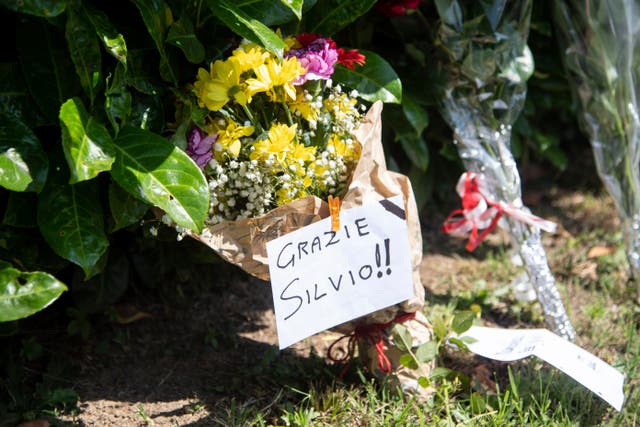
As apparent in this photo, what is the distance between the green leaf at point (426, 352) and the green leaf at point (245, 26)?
2.47 feet

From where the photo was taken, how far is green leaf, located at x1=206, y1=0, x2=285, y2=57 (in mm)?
1323

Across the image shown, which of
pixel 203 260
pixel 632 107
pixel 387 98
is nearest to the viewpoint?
pixel 387 98

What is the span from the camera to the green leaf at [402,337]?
1606 millimetres

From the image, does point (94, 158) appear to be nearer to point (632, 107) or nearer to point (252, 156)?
point (252, 156)

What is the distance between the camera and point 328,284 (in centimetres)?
147

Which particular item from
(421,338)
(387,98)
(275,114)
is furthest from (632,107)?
(275,114)

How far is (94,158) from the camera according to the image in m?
1.23

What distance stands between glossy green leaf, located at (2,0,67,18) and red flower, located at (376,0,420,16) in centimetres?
91

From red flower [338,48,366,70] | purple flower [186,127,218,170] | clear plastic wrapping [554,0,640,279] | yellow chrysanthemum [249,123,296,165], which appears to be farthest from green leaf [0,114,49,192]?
clear plastic wrapping [554,0,640,279]

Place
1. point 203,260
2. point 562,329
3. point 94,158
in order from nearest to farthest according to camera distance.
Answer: point 94,158
point 203,260
point 562,329

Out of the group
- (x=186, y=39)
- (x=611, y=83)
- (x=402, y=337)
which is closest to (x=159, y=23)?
(x=186, y=39)

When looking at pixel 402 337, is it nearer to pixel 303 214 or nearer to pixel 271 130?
pixel 303 214

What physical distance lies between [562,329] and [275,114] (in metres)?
1.00

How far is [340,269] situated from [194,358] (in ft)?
2.01
